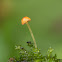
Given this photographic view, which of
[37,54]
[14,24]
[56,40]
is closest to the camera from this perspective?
[37,54]

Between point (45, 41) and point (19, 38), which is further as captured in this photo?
point (19, 38)

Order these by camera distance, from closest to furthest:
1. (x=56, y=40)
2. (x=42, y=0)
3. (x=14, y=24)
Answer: (x=56, y=40), (x=42, y=0), (x=14, y=24)

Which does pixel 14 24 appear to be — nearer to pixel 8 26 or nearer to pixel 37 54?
pixel 8 26

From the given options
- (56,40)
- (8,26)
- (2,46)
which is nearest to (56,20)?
(56,40)

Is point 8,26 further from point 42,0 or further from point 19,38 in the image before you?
point 42,0

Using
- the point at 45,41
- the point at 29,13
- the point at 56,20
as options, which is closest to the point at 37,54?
the point at 45,41

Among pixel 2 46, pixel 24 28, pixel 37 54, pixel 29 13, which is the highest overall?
pixel 29 13

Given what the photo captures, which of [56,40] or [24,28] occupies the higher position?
[24,28]
